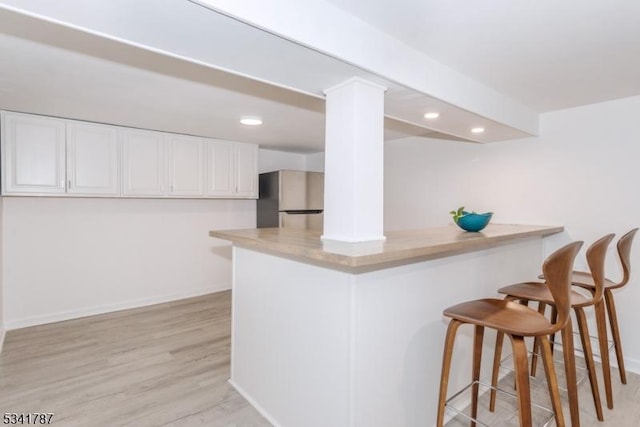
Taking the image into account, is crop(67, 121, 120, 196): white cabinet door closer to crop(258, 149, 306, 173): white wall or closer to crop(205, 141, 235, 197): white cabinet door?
crop(205, 141, 235, 197): white cabinet door

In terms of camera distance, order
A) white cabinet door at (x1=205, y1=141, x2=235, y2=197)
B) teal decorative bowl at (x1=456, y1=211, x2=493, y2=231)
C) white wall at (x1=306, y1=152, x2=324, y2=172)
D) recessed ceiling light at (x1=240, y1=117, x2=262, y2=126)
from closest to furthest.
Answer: teal decorative bowl at (x1=456, y1=211, x2=493, y2=231)
recessed ceiling light at (x1=240, y1=117, x2=262, y2=126)
white cabinet door at (x1=205, y1=141, x2=235, y2=197)
white wall at (x1=306, y1=152, x2=324, y2=172)

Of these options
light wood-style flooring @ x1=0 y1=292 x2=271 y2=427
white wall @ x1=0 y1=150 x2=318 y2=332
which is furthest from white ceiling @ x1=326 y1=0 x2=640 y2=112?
white wall @ x1=0 y1=150 x2=318 y2=332

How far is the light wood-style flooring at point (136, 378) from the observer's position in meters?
2.08

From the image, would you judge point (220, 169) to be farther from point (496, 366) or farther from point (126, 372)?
point (496, 366)

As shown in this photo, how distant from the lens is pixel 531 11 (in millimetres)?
1503

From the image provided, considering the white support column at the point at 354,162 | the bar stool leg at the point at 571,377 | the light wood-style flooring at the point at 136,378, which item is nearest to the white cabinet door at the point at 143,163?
the light wood-style flooring at the point at 136,378

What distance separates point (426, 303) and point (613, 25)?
1.63 meters

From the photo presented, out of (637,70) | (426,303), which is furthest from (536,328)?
(637,70)

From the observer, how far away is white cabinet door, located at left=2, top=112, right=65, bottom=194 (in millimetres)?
3096

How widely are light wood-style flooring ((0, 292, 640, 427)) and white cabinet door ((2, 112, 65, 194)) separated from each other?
1.43 metres

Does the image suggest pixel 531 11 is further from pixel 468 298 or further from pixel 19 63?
pixel 19 63

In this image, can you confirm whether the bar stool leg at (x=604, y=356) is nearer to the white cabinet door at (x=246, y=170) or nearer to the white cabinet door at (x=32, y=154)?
the white cabinet door at (x=246, y=170)

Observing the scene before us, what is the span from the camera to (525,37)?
1.72 meters

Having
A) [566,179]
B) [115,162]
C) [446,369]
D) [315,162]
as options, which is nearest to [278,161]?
[315,162]
